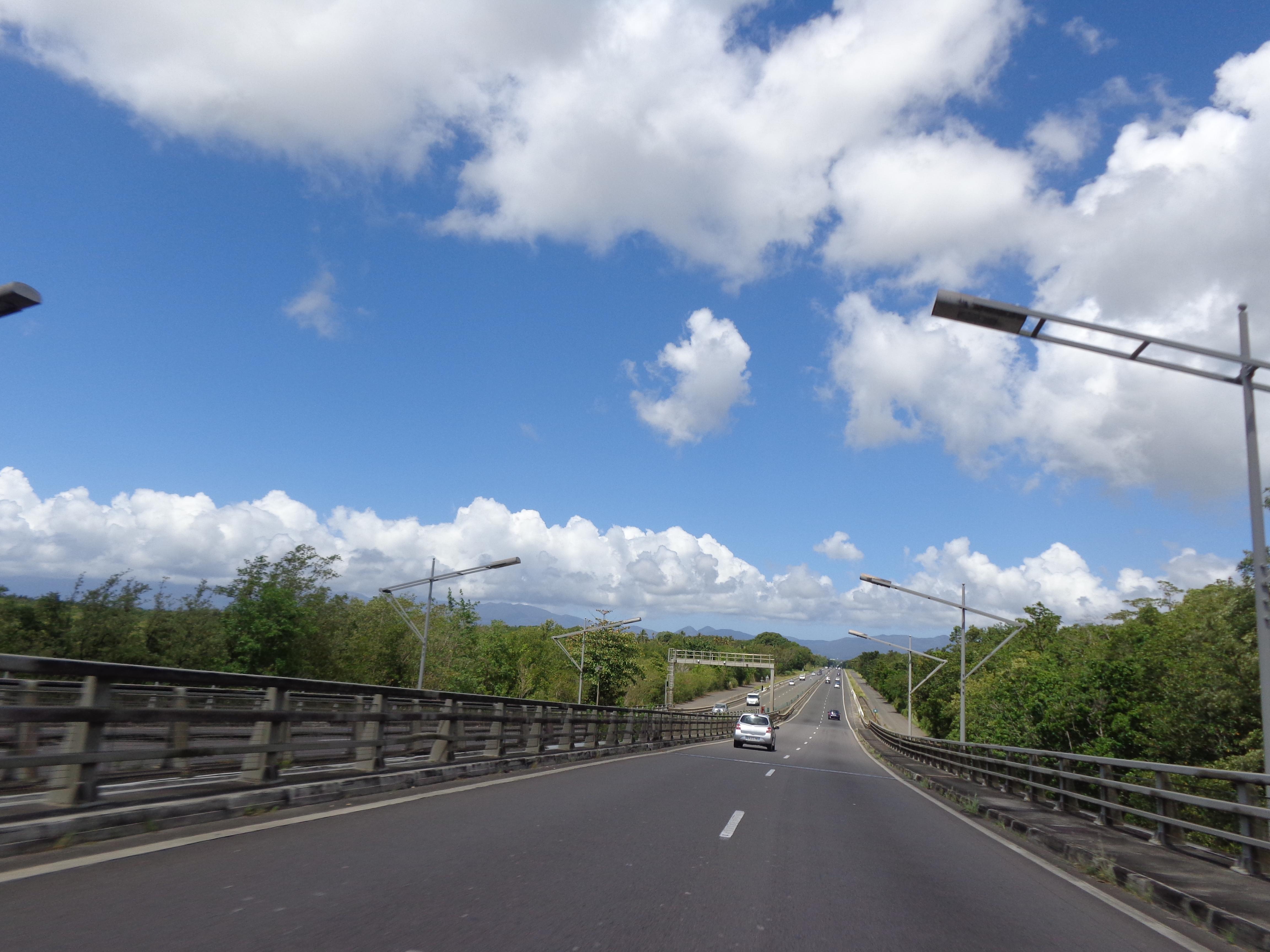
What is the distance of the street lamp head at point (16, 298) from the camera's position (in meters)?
11.8

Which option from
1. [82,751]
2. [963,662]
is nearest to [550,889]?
[82,751]

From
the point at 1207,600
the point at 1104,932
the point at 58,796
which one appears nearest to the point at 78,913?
the point at 58,796

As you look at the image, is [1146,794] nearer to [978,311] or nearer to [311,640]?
[978,311]

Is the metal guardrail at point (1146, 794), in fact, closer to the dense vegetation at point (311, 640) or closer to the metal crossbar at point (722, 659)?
the dense vegetation at point (311, 640)

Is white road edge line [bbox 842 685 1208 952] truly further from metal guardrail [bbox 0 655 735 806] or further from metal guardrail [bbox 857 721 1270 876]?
metal guardrail [bbox 0 655 735 806]

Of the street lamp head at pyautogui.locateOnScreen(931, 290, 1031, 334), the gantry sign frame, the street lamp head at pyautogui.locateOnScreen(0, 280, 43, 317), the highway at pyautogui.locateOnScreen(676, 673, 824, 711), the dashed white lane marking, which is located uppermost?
the street lamp head at pyautogui.locateOnScreen(931, 290, 1031, 334)

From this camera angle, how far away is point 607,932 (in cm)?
525

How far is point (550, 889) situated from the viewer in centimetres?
624

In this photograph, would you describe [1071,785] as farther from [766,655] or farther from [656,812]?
[766,655]

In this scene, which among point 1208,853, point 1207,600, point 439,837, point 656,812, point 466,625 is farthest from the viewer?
point 466,625

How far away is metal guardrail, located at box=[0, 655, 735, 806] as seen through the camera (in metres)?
6.50

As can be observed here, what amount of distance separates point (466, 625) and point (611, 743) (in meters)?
52.5

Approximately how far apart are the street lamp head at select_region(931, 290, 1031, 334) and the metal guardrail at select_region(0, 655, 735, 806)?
8.61 m

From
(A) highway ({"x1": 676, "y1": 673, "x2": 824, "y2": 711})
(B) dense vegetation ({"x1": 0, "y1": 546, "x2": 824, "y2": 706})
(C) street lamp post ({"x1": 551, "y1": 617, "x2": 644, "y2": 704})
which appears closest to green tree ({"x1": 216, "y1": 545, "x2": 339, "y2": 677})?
(B) dense vegetation ({"x1": 0, "y1": 546, "x2": 824, "y2": 706})
